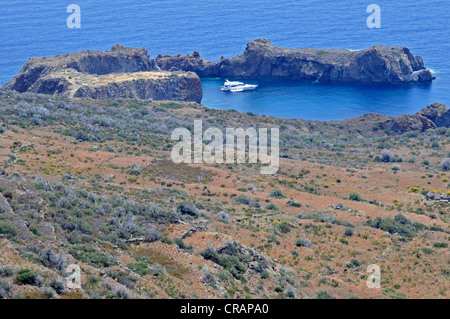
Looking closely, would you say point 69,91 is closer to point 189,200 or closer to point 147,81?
point 147,81

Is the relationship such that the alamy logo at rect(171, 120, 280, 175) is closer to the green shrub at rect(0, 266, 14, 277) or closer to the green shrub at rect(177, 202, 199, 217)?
the green shrub at rect(177, 202, 199, 217)

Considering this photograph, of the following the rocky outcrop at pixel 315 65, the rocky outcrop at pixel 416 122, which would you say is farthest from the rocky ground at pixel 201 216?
the rocky outcrop at pixel 315 65

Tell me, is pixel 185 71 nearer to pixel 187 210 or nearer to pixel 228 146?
pixel 228 146

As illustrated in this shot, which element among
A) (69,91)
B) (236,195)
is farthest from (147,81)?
(236,195)

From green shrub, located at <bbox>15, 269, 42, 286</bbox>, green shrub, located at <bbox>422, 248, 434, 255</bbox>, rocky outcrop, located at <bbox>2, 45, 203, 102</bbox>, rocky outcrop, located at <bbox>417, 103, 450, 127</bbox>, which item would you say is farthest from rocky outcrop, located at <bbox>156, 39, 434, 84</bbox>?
green shrub, located at <bbox>15, 269, 42, 286</bbox>

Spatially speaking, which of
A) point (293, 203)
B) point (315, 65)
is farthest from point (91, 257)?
point (315, 65)

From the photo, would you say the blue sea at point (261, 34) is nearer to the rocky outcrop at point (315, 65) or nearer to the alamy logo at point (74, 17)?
the alamy logo at point (74, 17)
